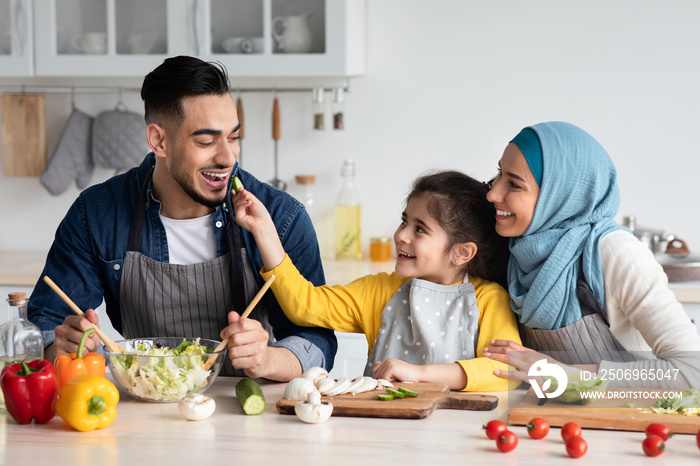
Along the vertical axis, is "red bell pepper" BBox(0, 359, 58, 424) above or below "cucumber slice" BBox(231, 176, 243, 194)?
below

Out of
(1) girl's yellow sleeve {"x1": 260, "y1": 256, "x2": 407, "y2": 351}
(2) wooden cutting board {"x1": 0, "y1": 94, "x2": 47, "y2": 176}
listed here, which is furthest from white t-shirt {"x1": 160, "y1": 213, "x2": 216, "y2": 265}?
(2) wooden cutting board {"x1": 0, "y1": 94, "x2": 47, "y2": 176}

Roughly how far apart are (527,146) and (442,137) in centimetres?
161

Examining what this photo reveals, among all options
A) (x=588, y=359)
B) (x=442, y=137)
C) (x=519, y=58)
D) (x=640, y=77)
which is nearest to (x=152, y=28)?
(x=442, y=137)

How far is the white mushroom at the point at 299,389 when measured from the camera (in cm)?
146

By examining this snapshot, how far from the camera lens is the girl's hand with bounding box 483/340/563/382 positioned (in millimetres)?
1586

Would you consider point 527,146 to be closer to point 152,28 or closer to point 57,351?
point 57,351

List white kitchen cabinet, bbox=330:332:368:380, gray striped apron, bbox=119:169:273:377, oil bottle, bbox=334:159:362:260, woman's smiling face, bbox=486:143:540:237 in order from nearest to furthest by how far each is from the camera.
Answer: woman's smiling face, bbox=486:143:540:237 < gray striped apron, bbox=119:169:273:377 < white kitchen cabinet, bbox=330:332:368:380 < oil bottle, bbox=334:159:362:260

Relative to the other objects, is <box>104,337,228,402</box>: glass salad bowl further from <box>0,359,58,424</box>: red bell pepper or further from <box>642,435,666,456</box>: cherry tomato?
<box>642,435,666,456</box>: cherry tomato

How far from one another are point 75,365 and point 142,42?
6.29 ft

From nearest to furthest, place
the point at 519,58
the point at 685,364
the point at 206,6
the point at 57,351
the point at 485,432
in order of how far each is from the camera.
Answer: the point at 485,432
the point at 685,364
the point at 57,351
the point at 206,6
the point at 519,58

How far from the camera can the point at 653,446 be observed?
1.21m

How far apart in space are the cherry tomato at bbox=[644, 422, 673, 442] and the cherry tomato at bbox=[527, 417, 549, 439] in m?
0.16

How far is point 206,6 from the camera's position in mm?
3000

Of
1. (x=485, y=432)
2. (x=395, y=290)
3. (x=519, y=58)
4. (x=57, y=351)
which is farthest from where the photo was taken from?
(x=519, y=58)
